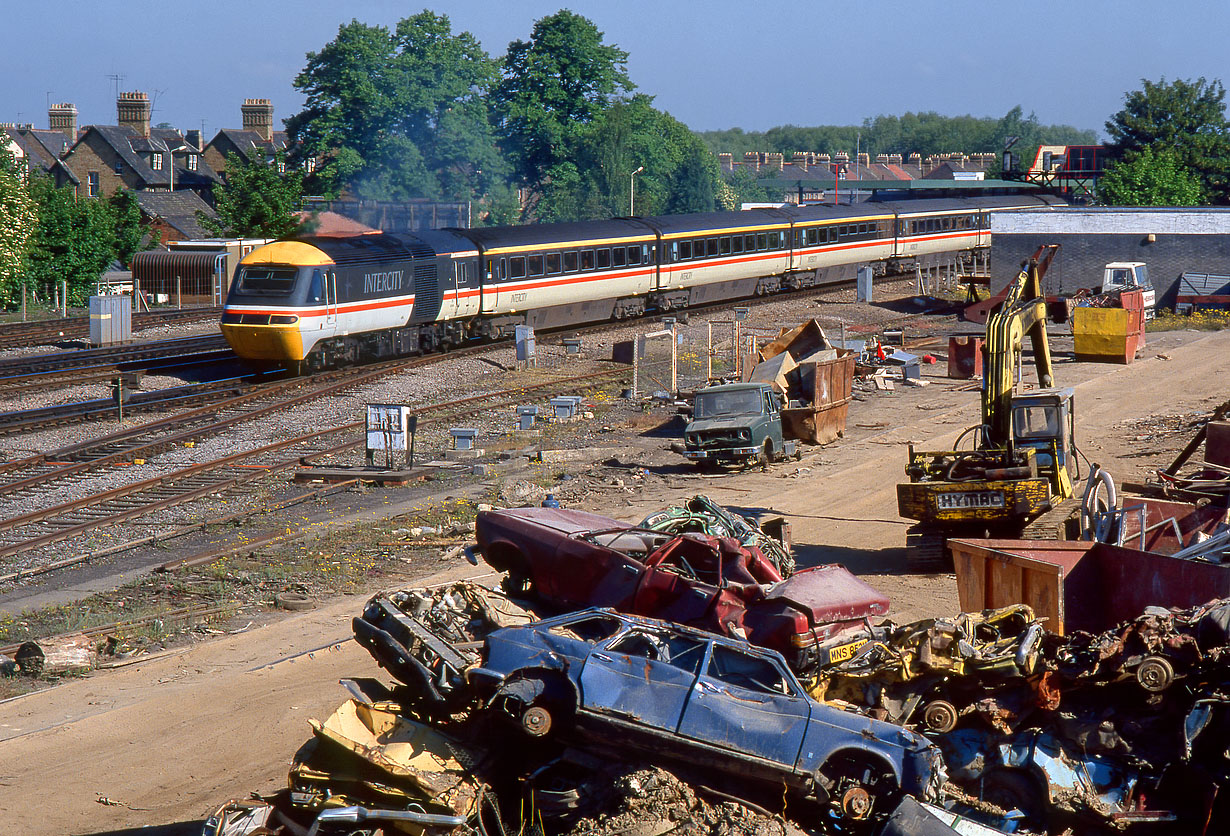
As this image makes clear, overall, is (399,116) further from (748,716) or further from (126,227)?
(748,716)

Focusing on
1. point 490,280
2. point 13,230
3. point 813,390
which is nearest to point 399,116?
point 13,230

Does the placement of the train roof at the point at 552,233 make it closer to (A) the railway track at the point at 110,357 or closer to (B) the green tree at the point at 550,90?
(A) the railway track at the point at 110,357

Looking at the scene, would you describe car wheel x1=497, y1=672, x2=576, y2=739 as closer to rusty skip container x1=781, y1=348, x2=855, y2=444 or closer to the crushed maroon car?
the crushed maroon car

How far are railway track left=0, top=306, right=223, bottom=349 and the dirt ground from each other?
21.8 m

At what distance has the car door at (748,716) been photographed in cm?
834

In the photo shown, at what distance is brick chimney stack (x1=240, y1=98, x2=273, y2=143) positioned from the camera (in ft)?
313

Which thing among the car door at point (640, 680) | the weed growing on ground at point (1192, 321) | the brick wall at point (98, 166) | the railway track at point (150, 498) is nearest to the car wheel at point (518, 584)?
the car door at point (640, 680)

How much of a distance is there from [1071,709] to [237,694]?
751 centimetres

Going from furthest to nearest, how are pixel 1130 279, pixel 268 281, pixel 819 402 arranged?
1. pixel 1130 279
2. pixel 268 281
3. pixel 819 402

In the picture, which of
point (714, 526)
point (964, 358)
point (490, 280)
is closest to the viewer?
point (714, 526)

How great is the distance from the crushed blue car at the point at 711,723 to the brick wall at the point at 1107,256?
123 feet

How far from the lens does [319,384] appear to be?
94.9 feet

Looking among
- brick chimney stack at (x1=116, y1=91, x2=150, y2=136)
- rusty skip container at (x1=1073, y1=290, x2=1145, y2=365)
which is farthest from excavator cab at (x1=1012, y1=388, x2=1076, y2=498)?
brick chimney stack at (x1=116, y1=91, x2=150, y2=136)

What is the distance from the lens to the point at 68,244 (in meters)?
49.4
